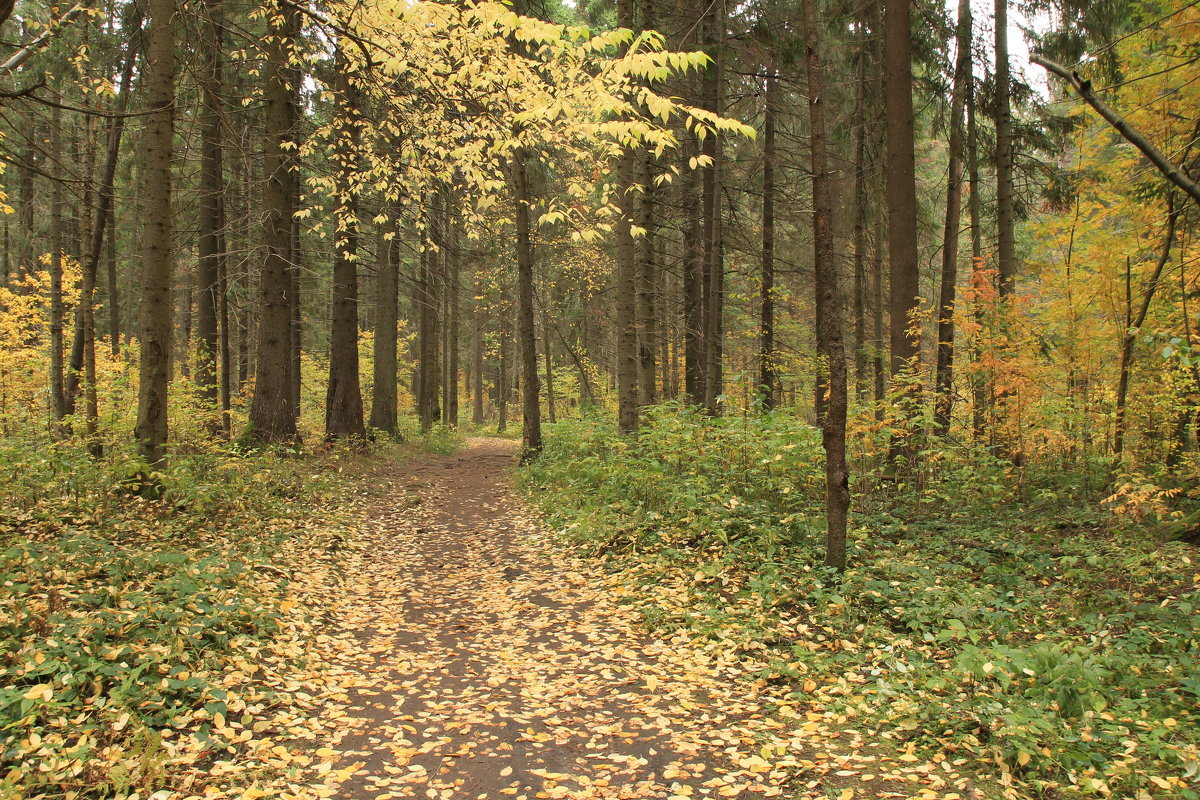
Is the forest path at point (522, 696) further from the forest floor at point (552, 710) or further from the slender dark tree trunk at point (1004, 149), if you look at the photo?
the slender dark tree trunk at point (1004, 149)

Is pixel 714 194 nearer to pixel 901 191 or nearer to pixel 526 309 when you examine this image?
pixel 901 191

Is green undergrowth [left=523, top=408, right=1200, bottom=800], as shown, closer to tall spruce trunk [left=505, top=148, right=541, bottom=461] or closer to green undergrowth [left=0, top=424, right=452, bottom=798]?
green undergrowth [left=0, top=424, right=452, bottom=798]

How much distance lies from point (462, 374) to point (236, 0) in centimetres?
4345

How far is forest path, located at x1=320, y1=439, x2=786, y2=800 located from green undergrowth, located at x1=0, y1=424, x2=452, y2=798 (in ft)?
2.18

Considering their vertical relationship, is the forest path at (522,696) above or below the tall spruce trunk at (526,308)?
below

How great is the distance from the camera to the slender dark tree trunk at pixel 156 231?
6.65 meters

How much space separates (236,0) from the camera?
1103cm

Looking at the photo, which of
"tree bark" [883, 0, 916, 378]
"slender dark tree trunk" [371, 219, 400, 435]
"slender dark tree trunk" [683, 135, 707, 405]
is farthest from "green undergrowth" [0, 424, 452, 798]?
"slender dark tree trunk" [683, 135, 707, 405]

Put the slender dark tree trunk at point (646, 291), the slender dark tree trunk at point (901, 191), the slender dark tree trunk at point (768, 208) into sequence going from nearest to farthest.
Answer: the slender dark tree trunk at point (901, 191) < the slender dark tree trunk at point (646, 291) < the slender dark tree trunk at point (768, 208)

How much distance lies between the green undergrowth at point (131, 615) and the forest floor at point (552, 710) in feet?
2.12

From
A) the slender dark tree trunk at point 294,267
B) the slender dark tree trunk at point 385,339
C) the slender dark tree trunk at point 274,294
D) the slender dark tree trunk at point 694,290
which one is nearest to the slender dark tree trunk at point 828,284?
the slender dark tree trunk at point 294,267

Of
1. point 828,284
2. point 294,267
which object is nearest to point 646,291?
point 828,284

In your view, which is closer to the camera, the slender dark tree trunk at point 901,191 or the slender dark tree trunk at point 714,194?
the slender dark tree trunk at point 901,191

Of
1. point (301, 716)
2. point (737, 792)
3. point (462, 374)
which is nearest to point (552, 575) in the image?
point (301, 716)
